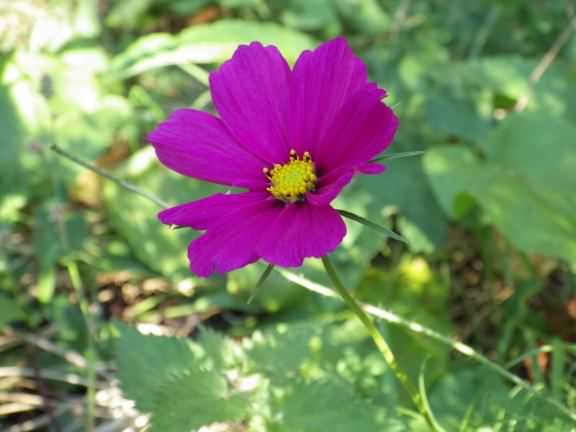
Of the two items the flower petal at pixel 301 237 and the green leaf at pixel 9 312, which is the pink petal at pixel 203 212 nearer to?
the flower petal at pixel 301 237

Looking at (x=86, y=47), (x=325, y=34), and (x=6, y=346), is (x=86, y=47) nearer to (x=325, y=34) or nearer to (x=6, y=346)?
(x=325, y=34)

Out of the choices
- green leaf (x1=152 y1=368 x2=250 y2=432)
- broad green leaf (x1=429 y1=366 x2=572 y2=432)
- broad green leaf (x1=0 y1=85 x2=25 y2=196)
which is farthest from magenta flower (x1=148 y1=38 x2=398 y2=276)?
broad green leaf (x1=0 y1=85 x2=25 y2=196)

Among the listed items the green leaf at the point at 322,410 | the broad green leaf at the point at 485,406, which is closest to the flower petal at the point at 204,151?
the green leaf at the point at 322,410

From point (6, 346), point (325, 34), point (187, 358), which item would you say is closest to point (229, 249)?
point (187, 358)

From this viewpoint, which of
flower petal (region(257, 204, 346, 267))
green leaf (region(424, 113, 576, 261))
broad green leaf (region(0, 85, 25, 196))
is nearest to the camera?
flower petal (region(257, 204, 346, 267))

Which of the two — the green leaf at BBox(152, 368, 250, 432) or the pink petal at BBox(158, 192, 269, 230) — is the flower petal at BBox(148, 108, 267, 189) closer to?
the pink petal at BBox(158, 192, 269, 230)
